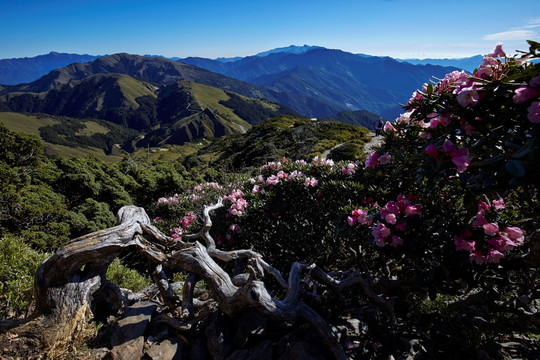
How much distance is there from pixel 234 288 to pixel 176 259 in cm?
103

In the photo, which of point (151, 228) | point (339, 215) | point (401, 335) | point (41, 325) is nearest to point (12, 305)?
point (41, 325)

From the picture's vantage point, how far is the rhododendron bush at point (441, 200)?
73.5 inches

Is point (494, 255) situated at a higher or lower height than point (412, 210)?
lower

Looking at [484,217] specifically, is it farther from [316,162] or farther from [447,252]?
[316,162]

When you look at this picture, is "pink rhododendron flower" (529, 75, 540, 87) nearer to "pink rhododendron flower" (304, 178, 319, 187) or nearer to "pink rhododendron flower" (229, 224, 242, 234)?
"pink rhododendron flower" (304, 178, 319, 187)

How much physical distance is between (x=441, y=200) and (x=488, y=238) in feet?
2.84

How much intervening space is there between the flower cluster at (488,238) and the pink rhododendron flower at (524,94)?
1050 millimetres

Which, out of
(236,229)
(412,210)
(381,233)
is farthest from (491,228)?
(236,229)

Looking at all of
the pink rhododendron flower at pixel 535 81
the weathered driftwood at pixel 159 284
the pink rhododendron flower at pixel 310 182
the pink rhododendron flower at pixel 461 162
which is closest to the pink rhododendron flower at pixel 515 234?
the pink rhododendron flower at pixel 461 162

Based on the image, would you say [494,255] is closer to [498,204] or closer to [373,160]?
[498,204]

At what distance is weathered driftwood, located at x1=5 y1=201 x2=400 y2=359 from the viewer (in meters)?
3.21

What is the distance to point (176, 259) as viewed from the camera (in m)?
4.02

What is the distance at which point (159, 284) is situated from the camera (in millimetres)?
4035

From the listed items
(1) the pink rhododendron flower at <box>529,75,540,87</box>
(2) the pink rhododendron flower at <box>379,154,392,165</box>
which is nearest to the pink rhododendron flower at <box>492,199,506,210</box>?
(2) the pink rhododendron flower at <box>379,154,392,165</box>
